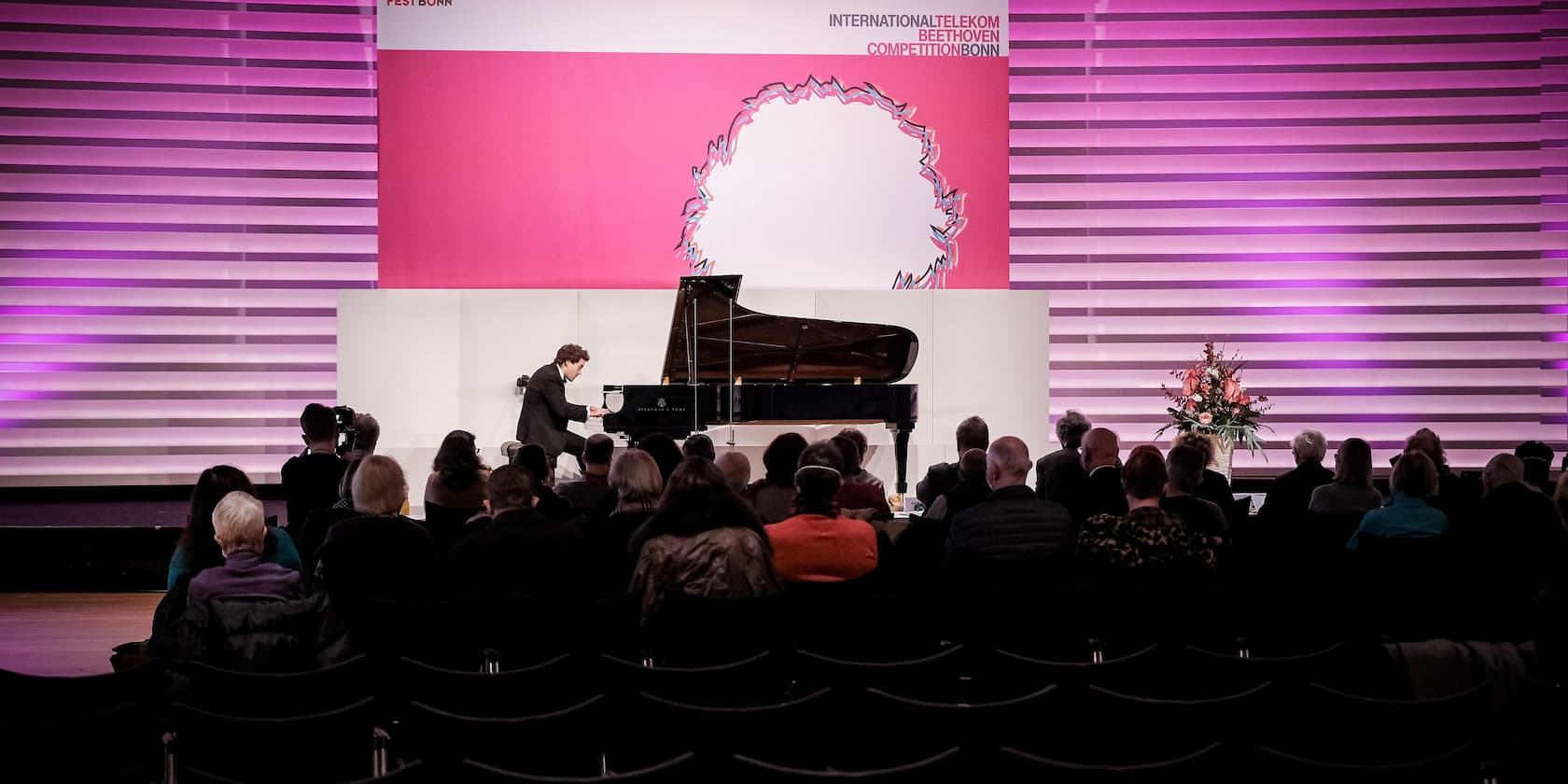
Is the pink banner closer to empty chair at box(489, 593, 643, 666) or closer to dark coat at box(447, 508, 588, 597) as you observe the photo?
dark coat at box(447, 508, 588, 597)

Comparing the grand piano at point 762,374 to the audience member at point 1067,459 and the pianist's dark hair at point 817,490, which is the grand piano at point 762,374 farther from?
the pianist's dark hair at point 817,490

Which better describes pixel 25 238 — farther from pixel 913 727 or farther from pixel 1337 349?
pixel 1337 349

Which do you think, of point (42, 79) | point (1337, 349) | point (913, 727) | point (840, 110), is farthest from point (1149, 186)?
point (42, 79)

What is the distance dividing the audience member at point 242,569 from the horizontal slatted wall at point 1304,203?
7724mm

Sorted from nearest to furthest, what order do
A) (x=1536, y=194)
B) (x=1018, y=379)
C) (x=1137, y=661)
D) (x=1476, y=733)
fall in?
1. (x=1476, y=733)
2. (x=1137, y=661)
3. (x=1018, y=379)
4. (x=1536, y=194)

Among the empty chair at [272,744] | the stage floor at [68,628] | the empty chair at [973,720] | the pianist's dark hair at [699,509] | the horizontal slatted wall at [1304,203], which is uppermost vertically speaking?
the horizontal slatted wall at [1304,203]

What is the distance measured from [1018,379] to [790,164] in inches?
98.3

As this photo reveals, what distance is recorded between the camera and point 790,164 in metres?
9.55

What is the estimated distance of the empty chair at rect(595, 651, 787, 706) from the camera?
2.96 metres

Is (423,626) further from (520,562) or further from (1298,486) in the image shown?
(1298,486)

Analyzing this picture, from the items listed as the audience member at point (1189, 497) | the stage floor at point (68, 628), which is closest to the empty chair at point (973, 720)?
the audience member at point (1189, 497)

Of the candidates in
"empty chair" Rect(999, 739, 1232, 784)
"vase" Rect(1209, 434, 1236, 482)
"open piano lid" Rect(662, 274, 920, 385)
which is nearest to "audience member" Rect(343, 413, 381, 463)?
"open piano lid" Rect(662, 274, 920, 385)

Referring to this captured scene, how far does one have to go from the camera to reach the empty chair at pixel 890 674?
3043mm

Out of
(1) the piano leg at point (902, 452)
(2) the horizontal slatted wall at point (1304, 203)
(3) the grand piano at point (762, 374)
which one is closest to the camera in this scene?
(3) the grand piano at point (762, 374)
